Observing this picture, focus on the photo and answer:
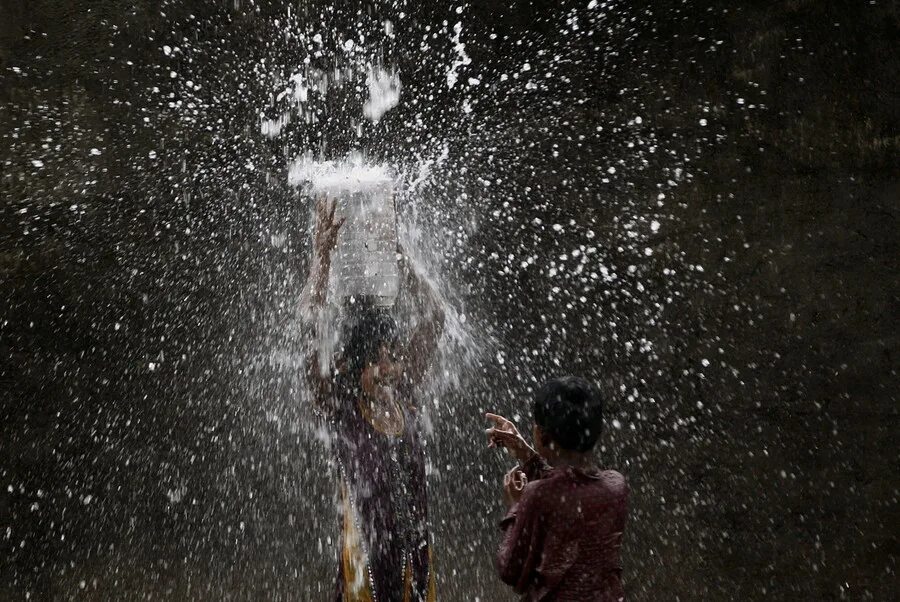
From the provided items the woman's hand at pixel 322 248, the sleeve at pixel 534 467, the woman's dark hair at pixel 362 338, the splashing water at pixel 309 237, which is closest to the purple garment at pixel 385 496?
the woman's dark hair at pixel 362 338

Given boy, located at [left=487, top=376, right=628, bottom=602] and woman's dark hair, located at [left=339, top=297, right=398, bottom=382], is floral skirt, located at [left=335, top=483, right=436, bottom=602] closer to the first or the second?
woman's dark hair, located at [left=339, top=297, right=398, bottom=382]

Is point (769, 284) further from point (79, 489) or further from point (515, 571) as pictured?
point (79, 489)

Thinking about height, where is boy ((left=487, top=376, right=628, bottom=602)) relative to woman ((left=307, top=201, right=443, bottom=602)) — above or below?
above

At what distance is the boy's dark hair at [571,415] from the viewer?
140cm

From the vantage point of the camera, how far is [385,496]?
1.96 meters

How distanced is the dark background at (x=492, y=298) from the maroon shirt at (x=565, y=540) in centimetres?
210

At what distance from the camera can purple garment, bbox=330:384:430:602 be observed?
1957mm

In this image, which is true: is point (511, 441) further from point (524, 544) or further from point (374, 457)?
point (374, 457)

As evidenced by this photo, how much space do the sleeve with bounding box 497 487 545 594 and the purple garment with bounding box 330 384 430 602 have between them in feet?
2.08

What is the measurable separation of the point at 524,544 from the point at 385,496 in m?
0.69

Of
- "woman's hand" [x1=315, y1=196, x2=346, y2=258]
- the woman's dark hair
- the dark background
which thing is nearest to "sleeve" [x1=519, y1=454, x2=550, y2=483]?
the woman's dark hair

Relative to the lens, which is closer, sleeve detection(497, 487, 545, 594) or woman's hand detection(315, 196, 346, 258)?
sleeve detection(497, 487, 545, 594)

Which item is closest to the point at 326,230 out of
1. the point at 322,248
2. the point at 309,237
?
the point at 322,248

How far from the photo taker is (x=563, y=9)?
3703 mm
